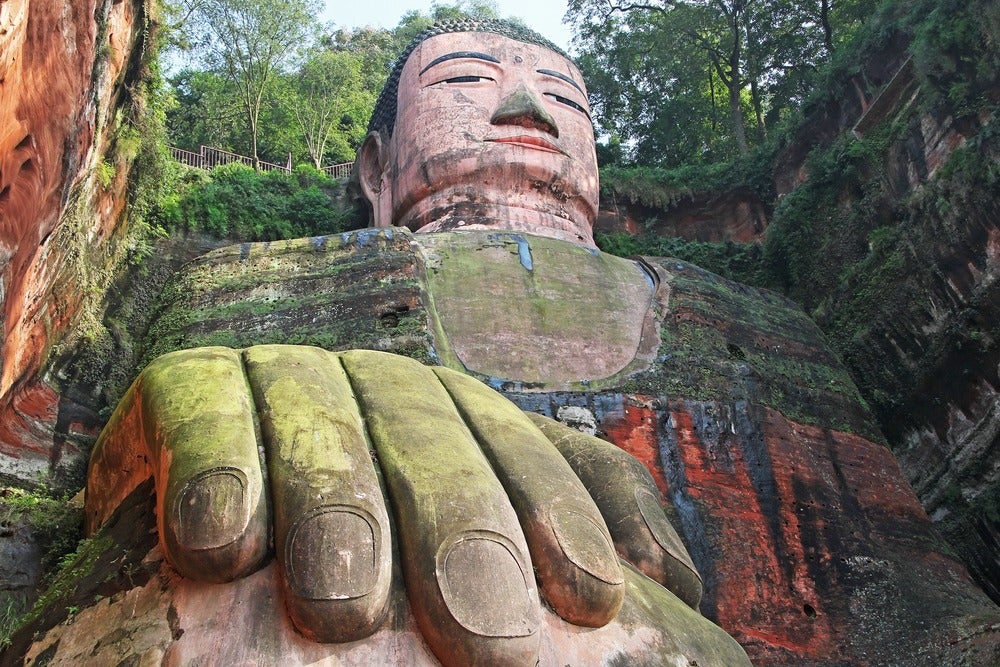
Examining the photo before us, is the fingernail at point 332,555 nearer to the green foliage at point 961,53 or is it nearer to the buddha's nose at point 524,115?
the buddha's nose at point 524,115

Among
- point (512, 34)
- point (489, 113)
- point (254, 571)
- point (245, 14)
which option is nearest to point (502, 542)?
point (254, 571)

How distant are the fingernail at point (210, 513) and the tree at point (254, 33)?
14.7 m

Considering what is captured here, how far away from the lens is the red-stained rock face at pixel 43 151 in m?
3.96

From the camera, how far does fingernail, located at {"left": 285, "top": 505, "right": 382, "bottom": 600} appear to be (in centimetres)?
272

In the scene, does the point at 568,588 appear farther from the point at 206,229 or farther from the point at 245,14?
the point at 245,14

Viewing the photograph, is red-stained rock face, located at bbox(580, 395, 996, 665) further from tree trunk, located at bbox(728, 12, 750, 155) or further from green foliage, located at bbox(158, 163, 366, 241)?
tree trunk, located at bbox(728, 12, 750, 155)

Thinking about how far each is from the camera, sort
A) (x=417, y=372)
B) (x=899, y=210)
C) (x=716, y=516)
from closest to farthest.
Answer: (x=417, y=372)
(x=716, y=516)
(x=899, y=210)

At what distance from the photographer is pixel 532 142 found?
27.9ft

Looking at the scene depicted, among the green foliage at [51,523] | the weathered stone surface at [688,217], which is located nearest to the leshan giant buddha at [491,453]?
the green foliage at [51,523]

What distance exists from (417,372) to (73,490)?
115 inches

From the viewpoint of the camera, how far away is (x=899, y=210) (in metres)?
8.59

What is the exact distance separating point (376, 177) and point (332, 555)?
284 inches

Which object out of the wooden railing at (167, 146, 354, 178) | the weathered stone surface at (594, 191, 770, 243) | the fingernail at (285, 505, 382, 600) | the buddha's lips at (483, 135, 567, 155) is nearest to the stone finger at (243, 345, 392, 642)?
the fingernail at (285, 505, 382, 600)

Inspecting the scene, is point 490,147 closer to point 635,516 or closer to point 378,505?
point 635,516
